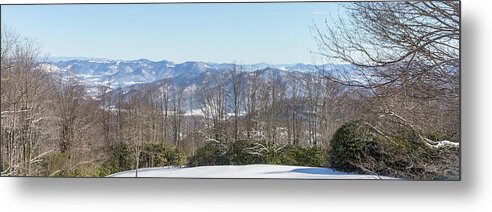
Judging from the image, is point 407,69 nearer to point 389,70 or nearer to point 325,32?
point 389,70

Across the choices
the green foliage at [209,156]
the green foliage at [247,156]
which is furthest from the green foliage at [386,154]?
the green foliage at [209,156]

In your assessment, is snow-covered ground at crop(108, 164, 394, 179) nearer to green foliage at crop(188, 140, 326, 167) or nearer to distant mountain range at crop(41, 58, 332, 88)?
green foliage at crop(188, 140, 326, 167)

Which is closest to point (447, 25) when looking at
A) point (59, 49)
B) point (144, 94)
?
point (144, 94)

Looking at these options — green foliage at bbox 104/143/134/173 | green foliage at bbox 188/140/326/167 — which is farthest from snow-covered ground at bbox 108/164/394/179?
green foliage at bbox 104/143/134/173

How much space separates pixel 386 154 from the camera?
5121 mm

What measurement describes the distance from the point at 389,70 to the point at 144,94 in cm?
165

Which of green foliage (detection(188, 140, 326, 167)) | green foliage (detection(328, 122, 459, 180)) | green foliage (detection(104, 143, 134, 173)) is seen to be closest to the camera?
green foliage (detection(328, 122, 459, 180))

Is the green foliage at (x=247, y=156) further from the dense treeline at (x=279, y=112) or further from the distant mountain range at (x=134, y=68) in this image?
the distant mountain range at (x=134, y=68)

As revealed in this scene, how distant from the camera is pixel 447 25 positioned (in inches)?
198

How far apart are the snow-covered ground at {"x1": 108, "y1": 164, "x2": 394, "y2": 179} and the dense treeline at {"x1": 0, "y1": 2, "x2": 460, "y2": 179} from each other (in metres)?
0.05

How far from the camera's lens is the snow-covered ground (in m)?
5.14

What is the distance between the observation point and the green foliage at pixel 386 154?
5062 millimetres

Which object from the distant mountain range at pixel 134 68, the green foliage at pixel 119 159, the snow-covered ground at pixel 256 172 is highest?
the distant mountain range at pixel 134 68

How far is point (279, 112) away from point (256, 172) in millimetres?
432
